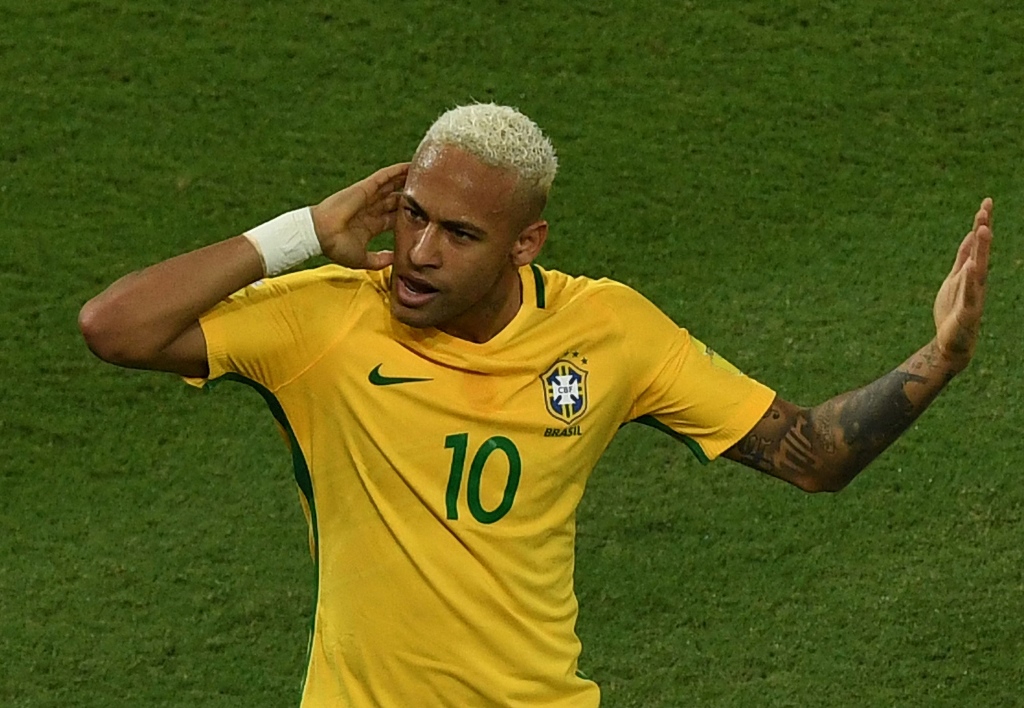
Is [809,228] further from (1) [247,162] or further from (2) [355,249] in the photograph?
(2) [355,249]

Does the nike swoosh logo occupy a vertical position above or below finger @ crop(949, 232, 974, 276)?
below

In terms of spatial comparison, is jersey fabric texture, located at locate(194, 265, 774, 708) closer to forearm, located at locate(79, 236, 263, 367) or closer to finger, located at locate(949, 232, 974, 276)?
forearm, located at locate(79, 236, 263, 367)

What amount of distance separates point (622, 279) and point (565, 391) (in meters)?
3.05

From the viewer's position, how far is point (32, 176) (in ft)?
21.5

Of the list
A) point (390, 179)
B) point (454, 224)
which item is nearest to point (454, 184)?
point (454, 224)

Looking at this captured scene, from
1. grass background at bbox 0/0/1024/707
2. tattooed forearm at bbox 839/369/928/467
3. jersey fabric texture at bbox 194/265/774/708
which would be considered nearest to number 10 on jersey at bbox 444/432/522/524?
jersey fabric texture at bbox 194/265/774/708

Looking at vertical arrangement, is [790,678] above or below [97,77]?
below

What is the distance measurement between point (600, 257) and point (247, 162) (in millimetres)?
1477

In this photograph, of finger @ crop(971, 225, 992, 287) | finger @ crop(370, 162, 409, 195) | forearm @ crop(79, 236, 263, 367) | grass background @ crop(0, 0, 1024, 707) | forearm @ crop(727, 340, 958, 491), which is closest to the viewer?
forearm @ crop(79, 236, 263, 367)

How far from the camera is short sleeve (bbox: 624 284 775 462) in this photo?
334 centimetres

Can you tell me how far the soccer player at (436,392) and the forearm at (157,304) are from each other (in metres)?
0.01

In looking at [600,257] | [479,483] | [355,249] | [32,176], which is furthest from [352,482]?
[32,176]

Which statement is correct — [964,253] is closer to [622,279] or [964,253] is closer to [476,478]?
[476,478]

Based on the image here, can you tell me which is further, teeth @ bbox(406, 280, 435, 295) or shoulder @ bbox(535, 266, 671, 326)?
shoulder @ bbox(535, 266, 671, 326)
